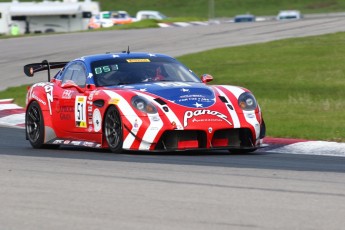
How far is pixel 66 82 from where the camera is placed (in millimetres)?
12570

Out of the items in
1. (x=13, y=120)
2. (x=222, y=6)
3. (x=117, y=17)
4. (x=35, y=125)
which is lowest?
(x=222, y=6)

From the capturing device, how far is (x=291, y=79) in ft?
71.2

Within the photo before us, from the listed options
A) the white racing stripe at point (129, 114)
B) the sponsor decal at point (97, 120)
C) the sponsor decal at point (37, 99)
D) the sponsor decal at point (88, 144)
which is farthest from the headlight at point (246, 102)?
the sponsor decal at point (37, 99)

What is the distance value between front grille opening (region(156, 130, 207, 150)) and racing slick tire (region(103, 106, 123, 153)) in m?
0.48

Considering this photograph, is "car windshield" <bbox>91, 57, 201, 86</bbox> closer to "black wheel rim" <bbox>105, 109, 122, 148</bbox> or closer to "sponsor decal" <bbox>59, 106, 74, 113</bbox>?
"sponsor decal" <bbox>59, 106, 74, 113</bbox>

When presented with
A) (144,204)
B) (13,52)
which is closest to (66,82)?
(144,204)

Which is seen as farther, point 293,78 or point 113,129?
point 293,78

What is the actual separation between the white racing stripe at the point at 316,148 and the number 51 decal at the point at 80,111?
7.16ft

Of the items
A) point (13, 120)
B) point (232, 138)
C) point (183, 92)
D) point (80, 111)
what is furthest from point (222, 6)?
point (232, 138)

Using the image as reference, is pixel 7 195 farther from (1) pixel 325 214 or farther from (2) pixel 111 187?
(1) pixel 325 214

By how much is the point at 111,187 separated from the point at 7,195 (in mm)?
822

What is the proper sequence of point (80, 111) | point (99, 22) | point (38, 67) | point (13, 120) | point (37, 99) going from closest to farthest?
1. point (80, 111)
2. point (37, 99)
3. point (38, 67)
4. point (13, 120)
5. point (99, 22)

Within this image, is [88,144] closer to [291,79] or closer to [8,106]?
[8,106]

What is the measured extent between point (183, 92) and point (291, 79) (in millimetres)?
10635
